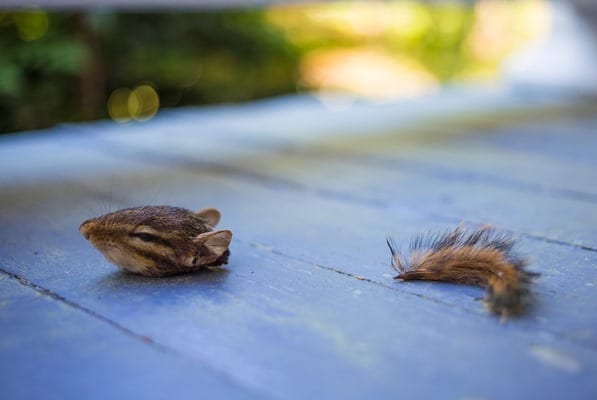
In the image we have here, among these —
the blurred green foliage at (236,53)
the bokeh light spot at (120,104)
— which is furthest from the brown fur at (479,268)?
the bokeh light spot at (120,104)

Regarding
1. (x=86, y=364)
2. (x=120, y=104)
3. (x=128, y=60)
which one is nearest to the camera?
(x=86, y=364)

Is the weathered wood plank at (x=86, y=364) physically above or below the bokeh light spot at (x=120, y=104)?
above

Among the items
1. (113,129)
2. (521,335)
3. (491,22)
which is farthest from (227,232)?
(491,22)

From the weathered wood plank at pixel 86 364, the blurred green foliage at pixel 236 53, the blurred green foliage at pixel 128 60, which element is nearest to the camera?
the weathered wood plank at pixel 86 364

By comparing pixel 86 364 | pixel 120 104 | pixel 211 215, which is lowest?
pixel 120 104

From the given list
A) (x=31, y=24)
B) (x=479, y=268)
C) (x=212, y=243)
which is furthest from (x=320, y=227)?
(x=31, y=24)

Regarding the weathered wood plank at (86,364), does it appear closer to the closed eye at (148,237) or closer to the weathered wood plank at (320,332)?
the weathered wood plank at (320,332)

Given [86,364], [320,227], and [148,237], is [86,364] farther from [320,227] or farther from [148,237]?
[320,227]
